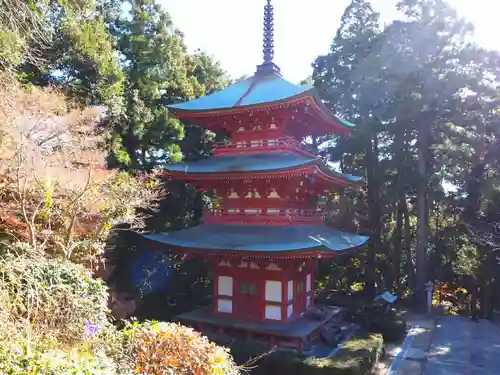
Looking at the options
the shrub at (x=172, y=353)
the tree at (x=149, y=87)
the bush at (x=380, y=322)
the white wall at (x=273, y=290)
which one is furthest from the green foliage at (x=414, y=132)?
the shrub at (x=172, y=353)

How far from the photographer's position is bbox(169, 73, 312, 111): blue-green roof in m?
13.1

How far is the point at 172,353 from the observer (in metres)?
5.84

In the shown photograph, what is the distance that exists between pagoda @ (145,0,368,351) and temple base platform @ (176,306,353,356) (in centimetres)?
4

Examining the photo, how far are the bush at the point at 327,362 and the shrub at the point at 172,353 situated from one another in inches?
184

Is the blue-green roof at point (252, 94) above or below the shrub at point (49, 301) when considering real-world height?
above

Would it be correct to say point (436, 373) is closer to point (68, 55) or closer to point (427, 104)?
point (427, 104)

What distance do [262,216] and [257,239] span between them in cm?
114

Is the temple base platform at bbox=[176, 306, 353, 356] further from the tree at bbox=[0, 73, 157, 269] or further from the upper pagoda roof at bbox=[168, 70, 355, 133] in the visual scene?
the upper pagoda roof at bbox=[168, 70, 355, 133]

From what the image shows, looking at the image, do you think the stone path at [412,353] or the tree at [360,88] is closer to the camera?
the stone path at [412,353]

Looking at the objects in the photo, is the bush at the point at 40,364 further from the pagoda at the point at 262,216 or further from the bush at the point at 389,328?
the bush at the point at 389,328

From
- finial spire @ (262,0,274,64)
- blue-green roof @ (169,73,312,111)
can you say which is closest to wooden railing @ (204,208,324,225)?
blue-green roof @ (169,73,312,111)

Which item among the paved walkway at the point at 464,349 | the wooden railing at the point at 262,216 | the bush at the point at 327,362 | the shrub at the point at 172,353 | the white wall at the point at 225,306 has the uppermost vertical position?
the wooden railing at the point at 262,216

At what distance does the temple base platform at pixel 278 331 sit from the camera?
11586mm

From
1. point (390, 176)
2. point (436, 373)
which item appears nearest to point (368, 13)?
point (390, 176)
